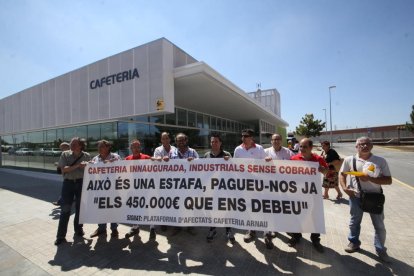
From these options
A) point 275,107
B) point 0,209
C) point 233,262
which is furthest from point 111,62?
point 275,107

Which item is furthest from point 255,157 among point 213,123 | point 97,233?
point 213,123

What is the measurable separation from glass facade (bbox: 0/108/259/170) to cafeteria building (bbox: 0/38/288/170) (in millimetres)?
39

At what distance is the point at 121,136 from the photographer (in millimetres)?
9039

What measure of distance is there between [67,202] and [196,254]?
266 cm

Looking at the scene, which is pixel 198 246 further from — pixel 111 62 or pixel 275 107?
pixel 275 107

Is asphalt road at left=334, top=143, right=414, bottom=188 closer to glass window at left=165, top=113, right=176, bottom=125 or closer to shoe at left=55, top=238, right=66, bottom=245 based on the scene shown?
glass window at left=165, top=113, right=176, bottom=125

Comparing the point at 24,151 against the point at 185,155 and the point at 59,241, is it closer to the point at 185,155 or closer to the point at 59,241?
the point at 59,241

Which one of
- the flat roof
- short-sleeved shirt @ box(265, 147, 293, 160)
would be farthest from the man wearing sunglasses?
the flat roof

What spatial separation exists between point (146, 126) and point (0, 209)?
17.5ft

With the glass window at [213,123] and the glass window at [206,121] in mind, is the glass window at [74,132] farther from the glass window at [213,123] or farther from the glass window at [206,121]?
the glass window at [213,123]

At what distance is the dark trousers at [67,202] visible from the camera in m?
4.15

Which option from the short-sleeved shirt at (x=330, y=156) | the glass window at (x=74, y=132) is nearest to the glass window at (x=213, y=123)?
the glass window at (x=74, y=132)

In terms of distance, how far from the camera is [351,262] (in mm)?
3195

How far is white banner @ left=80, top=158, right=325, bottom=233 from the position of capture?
11.4ft
